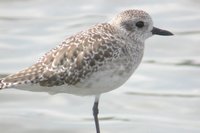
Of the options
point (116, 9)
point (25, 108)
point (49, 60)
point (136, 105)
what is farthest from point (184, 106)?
point (116, 9)

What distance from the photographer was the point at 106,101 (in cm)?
1529

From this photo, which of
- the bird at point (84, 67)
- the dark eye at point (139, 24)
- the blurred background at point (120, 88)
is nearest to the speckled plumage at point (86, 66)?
the bird at point (84, 67)

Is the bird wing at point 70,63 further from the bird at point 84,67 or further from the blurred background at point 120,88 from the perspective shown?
the blurred background at point 120,88

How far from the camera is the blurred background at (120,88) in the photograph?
14336mm

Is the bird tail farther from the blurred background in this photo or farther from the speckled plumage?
the blurred background

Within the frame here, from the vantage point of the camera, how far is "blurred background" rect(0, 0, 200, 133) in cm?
1434

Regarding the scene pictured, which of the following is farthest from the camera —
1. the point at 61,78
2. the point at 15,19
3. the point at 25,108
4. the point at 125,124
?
the point at 15,19

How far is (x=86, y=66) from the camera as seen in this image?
11820mm

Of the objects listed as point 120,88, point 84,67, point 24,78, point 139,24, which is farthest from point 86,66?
point 120,88

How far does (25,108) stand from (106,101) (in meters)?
1.28

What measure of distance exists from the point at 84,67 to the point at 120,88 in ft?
13.3

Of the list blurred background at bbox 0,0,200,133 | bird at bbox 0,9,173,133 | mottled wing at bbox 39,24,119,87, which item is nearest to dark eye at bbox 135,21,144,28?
bird at bbox 0,9,173,133

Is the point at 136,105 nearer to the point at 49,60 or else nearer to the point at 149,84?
the point at 149,84

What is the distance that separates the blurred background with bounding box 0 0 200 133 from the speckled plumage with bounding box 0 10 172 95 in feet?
6.87
